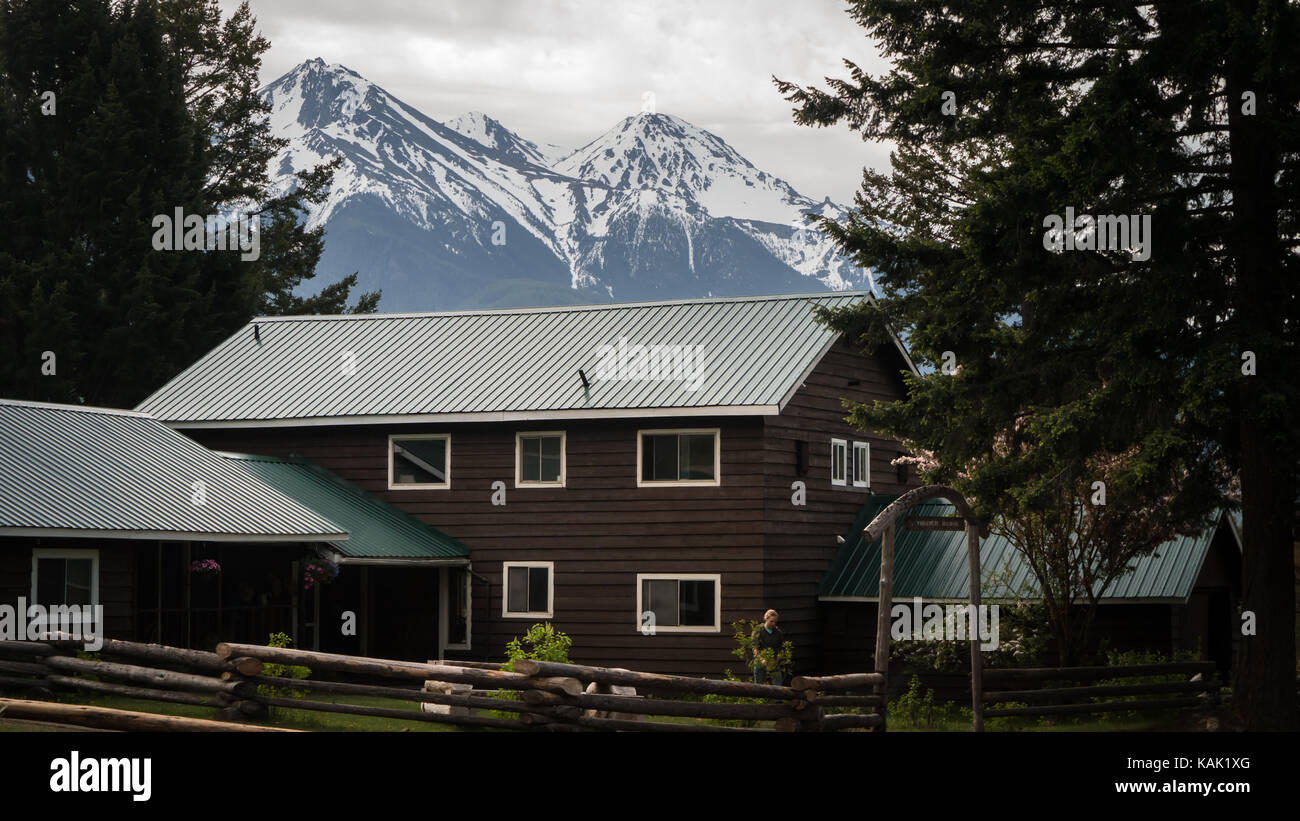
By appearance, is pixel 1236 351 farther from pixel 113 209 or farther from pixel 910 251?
pixel 113 209

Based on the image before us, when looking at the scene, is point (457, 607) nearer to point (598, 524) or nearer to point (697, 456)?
point (598, 524)

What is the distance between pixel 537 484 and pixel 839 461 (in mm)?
6585

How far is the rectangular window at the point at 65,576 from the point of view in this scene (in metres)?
24.6

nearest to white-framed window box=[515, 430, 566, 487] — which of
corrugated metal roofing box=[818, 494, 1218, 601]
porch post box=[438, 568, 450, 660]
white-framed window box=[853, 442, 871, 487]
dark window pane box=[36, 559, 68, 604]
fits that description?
porch post box=[438, 568, 450, 660]

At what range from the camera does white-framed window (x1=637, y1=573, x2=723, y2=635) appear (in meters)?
30.8

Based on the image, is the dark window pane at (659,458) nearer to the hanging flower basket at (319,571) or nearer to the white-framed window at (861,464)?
the white-framed window at (861,464)

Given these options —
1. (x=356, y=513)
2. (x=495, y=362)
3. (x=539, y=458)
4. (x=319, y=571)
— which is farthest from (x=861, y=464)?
(x=319, y=571)

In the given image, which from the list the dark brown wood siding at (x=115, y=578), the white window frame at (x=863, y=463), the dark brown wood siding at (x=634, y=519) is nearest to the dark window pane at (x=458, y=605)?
the dark brown wood siding at (x=634, y=519)

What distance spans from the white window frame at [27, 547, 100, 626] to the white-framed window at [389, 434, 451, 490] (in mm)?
9142

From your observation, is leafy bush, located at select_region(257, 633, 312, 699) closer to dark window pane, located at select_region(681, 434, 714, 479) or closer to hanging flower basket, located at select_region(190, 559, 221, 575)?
hanging flower basket, located at select_region(190, 559, 221, 575)

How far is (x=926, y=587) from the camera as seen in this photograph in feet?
101

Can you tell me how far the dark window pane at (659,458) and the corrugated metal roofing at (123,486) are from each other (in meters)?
6.29
